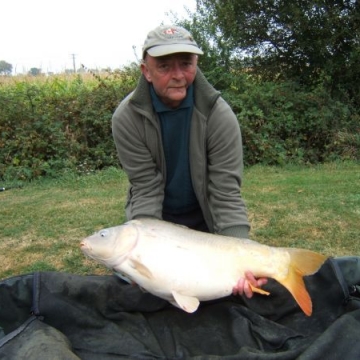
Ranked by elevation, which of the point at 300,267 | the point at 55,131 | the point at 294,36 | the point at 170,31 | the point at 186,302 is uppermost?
the point at 294,36

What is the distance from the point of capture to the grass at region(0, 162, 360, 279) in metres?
3.67

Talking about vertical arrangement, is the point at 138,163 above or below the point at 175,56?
below

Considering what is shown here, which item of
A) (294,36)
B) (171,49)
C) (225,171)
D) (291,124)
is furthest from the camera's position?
(294,36)

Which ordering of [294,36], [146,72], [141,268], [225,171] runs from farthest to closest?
[294,36] < [225,171] < [146,72] < [141,268]

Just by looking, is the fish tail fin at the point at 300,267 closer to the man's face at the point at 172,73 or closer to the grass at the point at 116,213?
the man's face at the point at 172,73

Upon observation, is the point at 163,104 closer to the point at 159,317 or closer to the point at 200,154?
the point at 200,154

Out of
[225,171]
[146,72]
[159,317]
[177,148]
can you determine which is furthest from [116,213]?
[146,72]

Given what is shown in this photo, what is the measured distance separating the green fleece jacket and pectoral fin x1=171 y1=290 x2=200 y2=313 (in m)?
0.47

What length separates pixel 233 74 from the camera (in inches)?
315

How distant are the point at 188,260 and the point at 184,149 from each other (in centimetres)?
67

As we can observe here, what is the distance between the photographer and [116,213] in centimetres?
469

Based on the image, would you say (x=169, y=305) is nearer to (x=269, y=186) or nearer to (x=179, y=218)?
(x=179, y=218)

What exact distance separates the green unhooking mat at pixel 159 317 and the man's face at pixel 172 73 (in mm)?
1056

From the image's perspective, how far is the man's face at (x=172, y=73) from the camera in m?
2.14
